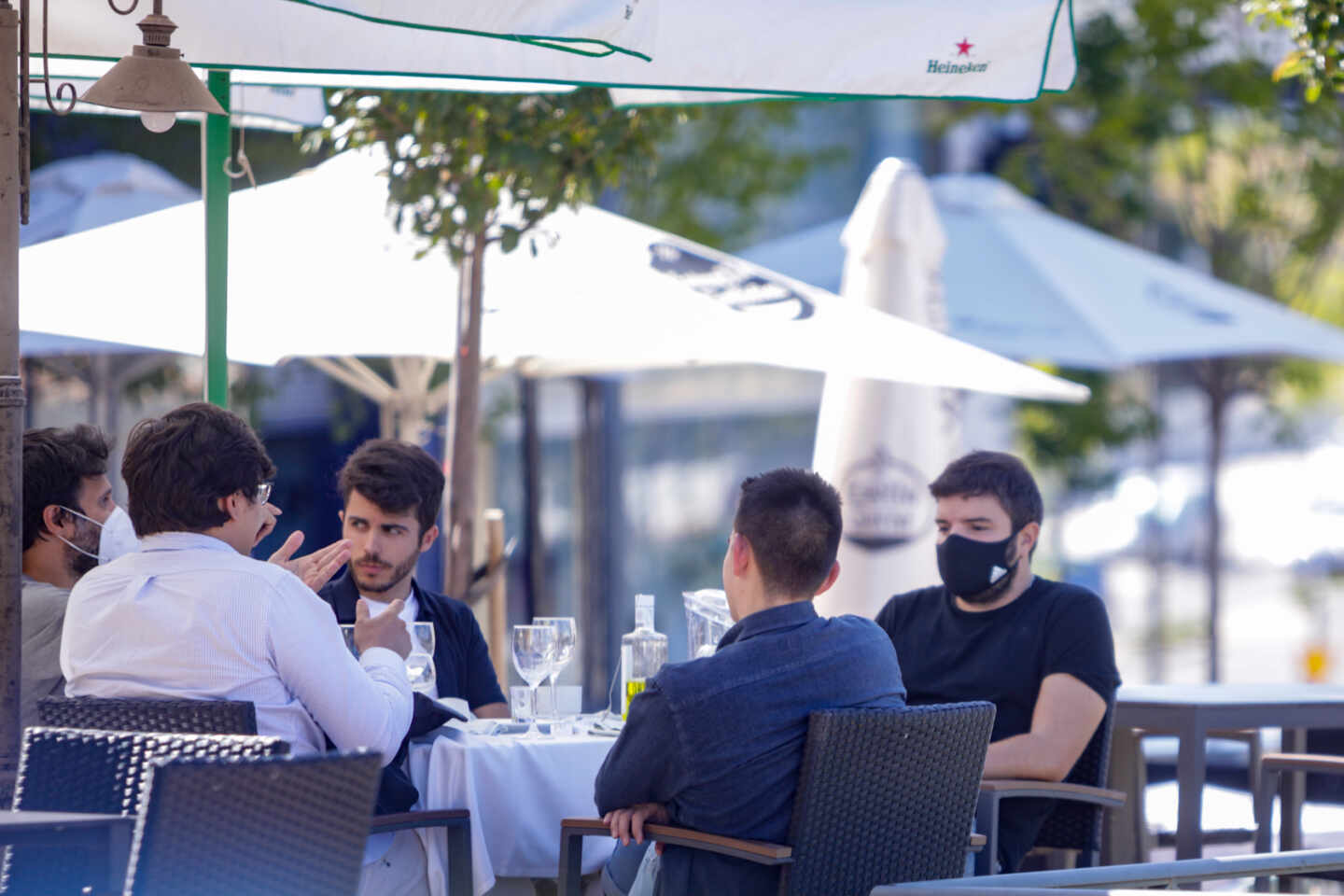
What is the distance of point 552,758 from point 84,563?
1.33 metres

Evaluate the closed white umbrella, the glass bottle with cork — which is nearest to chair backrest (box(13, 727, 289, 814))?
the glass bottle with cork

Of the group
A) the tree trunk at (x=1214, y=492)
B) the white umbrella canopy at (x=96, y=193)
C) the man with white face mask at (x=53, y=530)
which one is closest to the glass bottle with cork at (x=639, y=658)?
the man with white face mask at (x=53, y=530)

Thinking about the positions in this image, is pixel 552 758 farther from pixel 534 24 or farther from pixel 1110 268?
pixel 1110 268

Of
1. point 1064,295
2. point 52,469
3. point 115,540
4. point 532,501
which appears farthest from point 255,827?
point 532,501

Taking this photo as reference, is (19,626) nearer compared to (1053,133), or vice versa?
(19,626)

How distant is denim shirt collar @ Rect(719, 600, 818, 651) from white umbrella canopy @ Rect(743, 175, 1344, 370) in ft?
17.1

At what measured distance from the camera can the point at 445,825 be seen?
11.8 feet

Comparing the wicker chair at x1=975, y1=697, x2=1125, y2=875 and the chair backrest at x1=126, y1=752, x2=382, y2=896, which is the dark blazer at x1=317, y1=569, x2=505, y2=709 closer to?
the wicker chair at x1=975, y1=697, x2=1125, y2=875

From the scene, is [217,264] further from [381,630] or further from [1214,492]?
[1214,492]

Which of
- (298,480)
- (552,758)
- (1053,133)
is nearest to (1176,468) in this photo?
(1053,133)

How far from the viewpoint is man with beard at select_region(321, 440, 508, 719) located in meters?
4.69

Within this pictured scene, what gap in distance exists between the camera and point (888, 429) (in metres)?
6.83

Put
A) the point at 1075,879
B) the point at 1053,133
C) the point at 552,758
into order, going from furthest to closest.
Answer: the point at 1053,133 < the point at 552,758 < the point at 1075,879

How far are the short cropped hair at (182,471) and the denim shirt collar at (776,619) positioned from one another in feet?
3.43
